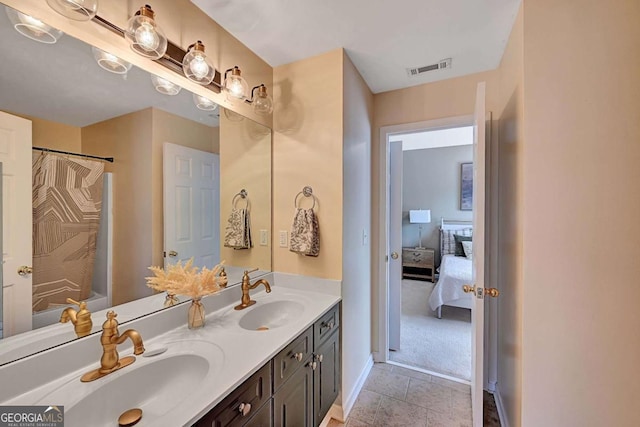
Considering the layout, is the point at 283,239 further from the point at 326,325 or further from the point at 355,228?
the point at 326,325

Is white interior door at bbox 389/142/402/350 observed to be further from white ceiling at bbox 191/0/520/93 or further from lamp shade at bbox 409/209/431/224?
lamp shade at bbox 409/209/431/224

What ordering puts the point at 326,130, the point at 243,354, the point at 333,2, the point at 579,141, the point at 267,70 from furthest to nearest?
1. the point at 267,70
2. the point at 326,130
3. the point at 333,2
4. the point at 579,141
5. the point at 243,354

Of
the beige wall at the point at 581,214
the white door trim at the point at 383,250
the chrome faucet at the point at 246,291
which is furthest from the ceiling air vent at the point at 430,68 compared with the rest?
the chrome faucet at the point at 246,291

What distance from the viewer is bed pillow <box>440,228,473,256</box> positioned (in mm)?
4746

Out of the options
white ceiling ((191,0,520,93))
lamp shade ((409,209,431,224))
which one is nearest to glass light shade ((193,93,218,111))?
white ceiling ((191,0,520,93))

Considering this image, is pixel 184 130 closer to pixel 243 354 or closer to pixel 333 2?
pixel 333 2

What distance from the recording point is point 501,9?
1.30 meters

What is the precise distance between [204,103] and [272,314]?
1.29m

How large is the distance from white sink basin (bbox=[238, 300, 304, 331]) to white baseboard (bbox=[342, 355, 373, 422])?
755mm

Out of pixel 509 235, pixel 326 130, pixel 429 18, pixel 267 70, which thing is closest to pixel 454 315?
pixel 509 235

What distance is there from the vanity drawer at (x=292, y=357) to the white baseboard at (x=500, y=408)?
1370mm

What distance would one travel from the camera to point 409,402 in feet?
6.11

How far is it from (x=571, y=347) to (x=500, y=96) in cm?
159

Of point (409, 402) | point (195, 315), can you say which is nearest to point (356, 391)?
point (409, 402)
